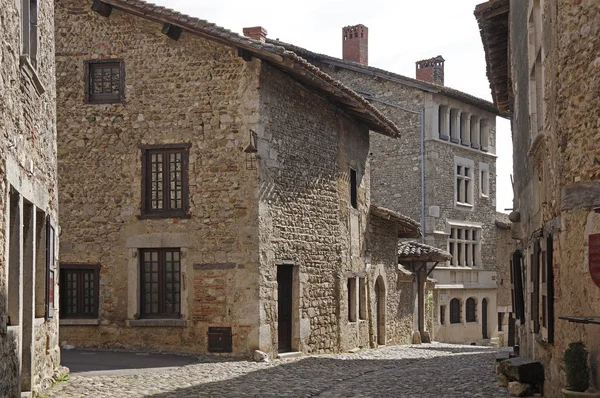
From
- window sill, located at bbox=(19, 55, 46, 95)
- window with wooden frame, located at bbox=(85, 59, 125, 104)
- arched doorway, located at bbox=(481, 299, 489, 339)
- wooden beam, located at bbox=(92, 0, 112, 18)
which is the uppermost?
wooden beam, located at bbox=(92, 0, 112, 18)

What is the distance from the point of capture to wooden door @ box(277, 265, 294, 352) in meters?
16.4

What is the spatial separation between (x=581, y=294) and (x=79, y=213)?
36.1ft

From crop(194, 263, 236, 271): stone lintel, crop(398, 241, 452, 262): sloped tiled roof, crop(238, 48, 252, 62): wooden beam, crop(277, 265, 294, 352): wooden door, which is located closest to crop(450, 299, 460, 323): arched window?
crop(398, 241, 452, 262): sloped tiled roof

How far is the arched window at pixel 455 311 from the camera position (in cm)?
3234

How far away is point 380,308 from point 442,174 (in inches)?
368

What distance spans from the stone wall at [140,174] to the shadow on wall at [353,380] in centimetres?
181

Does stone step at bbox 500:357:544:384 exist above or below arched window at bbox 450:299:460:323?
above

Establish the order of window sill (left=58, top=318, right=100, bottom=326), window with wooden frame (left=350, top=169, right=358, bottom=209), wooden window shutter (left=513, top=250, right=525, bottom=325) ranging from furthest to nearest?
window with wooden frame (left=350, top=169, right=358, bottom=209) < window sill (left=58, top=318, right=100, bottom=326) < wooden window shutter (left=513, top=250, right=525, bottom=325)


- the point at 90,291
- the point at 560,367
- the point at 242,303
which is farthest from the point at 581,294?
the point at 90,291

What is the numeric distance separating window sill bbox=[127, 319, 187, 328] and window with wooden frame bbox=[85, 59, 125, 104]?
4218 mm

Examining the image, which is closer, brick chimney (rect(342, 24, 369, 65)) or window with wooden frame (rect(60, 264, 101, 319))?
window with wooden frame (rect(60, 264, 101, 319))

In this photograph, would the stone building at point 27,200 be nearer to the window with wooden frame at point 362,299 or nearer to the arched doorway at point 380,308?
the window with wooden frame at point 362,299

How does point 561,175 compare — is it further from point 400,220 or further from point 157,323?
point 400,220

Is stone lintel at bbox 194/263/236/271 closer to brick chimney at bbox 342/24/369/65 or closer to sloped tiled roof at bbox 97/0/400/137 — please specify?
sloped tiled roof at bbox 97/0/400/137
